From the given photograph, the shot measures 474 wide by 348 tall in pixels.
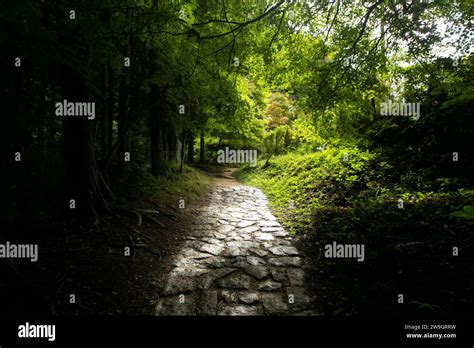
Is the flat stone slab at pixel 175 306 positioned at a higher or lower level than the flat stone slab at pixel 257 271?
lower

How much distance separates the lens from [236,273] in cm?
498

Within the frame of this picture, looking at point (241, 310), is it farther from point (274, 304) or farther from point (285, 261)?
point (285, 261)

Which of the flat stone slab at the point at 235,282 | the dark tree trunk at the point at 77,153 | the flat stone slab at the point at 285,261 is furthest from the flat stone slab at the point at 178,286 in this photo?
the dark tree trunk at the point at 77,153

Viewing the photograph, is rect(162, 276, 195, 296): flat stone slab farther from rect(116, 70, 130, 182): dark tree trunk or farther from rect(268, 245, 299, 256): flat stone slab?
rect(116, 70, 130, 182): dark tree trunk

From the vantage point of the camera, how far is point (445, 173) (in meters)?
7.43

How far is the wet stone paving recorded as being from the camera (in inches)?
156

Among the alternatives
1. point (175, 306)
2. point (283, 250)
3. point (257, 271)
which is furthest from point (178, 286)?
point (283, 250)

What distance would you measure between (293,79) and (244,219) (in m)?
4.61

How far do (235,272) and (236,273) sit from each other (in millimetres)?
44

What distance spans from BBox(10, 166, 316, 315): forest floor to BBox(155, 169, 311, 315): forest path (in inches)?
0.6

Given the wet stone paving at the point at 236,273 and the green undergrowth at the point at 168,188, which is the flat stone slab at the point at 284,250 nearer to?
the wet stone paving at the point at 236,273

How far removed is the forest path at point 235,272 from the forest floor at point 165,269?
0.02 meters

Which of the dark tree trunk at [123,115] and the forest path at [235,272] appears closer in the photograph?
the forest path at [235,272]

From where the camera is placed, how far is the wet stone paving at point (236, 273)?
3.95 metres
